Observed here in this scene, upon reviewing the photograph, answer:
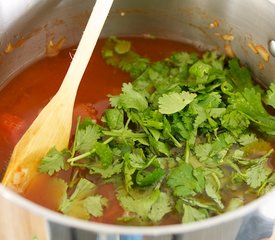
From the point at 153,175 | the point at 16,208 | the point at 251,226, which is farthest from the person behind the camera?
the point at 153,175

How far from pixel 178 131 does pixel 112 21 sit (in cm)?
52

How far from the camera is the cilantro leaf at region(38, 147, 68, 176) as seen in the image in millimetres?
1402

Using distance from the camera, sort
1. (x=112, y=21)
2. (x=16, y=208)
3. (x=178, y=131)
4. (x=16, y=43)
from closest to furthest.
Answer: (x=16, y=208) < (x=178, y=131) < (x=16, y=43) < (x=112, y=21)

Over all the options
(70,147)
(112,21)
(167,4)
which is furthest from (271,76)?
(70,147)

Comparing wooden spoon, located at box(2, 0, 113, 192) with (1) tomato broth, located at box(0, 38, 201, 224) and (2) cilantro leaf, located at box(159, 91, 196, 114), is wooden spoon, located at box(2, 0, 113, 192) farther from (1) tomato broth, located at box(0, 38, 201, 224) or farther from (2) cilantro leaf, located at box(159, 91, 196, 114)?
(2) cilantro leaf, located at box(159, 91, 196, 114)

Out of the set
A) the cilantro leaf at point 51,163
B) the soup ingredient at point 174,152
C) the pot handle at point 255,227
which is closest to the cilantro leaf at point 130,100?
the soup ingredient at point 174,152

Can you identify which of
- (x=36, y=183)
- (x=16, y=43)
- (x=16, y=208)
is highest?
(x=16, y=208)

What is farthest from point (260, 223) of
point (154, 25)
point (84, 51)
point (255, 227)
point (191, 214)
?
point (154, 25)

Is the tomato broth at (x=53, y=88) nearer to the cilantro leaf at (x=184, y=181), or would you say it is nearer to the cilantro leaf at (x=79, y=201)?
the cilantro leaf at (x=79, y=201)

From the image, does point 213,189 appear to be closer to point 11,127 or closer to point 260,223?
point 260,223

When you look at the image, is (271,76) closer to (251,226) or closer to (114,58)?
(114,58)

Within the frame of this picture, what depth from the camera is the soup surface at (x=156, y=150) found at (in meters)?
1.34

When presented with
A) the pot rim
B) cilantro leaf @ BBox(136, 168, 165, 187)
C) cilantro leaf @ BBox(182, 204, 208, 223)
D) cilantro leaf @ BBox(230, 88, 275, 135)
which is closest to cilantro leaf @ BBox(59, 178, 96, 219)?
cilantro leaf @ BBox(136, 168, 165, 187)

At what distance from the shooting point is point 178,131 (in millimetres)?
1460
